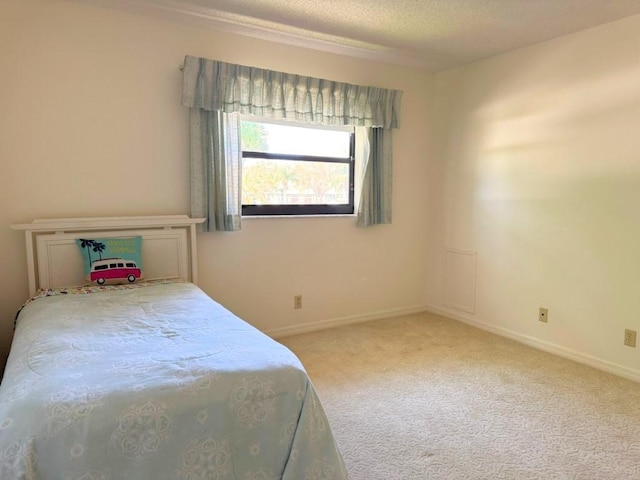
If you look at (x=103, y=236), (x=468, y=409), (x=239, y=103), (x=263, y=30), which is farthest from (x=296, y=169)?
(x=468, y=409)

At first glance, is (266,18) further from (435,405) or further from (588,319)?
(588,319)

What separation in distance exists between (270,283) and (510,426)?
201cm

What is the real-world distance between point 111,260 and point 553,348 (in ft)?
10.7

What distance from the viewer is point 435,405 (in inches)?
95.1

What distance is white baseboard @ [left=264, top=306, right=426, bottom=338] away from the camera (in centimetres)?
356

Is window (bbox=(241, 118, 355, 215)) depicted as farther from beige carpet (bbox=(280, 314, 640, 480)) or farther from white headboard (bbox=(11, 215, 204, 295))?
beige carpet (bbox=(280, 314, 640, 480))

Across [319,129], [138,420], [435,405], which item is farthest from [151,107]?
[435,405]

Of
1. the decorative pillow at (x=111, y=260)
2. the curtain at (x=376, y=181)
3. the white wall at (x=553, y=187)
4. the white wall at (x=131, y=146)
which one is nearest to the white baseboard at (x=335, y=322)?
the white wall at (x=131, y=146)

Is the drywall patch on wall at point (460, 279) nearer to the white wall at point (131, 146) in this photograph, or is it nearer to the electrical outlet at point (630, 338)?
the white wall at point (131, 146)

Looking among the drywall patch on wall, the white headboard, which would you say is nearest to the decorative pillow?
the white headboard

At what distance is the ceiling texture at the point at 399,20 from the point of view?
2.67 metres

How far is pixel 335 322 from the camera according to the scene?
3.83 metres

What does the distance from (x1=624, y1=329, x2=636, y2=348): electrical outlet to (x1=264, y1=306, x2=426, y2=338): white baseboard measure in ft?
6.03

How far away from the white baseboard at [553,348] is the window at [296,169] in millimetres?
1483
